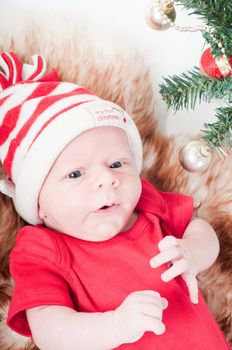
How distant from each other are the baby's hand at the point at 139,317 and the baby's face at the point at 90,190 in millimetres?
179

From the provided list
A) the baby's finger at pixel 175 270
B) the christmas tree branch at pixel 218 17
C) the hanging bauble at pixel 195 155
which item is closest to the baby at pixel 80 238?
the baby's finger at pixel 175 270

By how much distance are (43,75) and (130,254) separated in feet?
1.50

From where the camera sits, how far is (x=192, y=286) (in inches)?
37.0

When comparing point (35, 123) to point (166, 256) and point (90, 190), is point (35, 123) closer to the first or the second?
point (90, 190)

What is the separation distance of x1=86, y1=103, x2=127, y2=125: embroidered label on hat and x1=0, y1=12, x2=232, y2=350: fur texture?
177 mm

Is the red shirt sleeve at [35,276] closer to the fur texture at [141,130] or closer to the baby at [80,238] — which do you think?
the baby at [80,238]

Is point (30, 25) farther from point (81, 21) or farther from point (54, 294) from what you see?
point (54, 294)

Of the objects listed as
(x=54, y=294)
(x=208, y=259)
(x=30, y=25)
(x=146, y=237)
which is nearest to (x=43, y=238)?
(x=54, y=294)

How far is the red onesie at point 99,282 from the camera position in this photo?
931mm

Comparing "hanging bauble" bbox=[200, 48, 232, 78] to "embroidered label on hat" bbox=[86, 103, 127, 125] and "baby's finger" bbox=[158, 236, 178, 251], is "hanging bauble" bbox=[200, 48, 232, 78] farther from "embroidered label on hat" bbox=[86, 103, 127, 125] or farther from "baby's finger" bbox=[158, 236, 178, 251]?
"baby's finger" bbox=[158, 236, 178, 251]

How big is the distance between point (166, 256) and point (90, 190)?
195mm

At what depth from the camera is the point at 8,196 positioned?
3.61 feet

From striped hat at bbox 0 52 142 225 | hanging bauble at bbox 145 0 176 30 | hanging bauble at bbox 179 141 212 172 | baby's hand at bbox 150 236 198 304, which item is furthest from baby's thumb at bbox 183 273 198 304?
hanging bauble at bbox 145 0 176 30

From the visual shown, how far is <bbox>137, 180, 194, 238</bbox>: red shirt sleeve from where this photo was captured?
3.70ft
